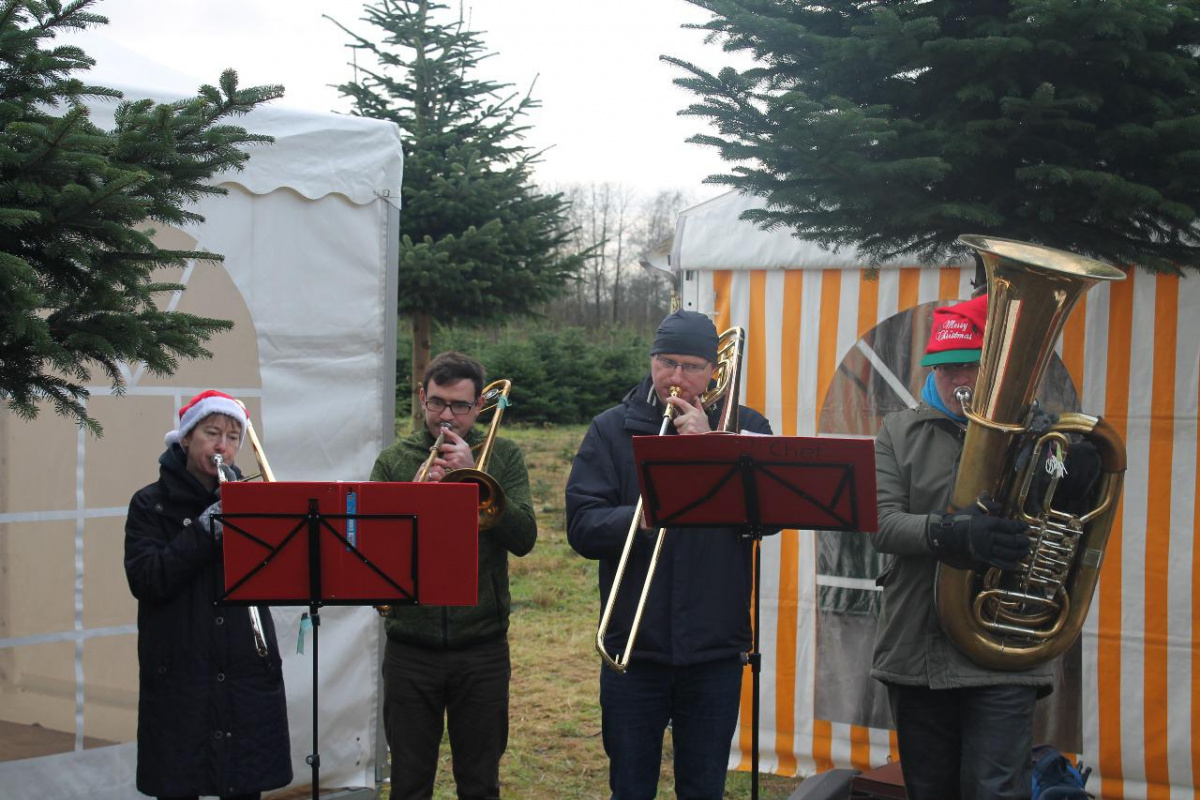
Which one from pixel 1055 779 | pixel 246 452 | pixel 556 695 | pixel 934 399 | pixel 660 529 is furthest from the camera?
pixel 556 695

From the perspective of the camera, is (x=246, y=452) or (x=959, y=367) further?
(x=246, y=452)

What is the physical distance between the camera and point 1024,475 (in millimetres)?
3252

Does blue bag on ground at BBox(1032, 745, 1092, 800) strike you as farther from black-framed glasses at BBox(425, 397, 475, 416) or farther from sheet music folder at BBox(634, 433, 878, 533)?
black-framed glasses at BBox(425, 397, 475, 416)

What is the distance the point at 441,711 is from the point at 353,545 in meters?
0.98

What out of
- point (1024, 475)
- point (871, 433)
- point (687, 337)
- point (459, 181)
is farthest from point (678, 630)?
point (459, 181)

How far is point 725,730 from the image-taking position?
351cm

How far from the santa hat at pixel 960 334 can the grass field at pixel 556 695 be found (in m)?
2.72

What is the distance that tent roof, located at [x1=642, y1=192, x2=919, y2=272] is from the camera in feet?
17.5

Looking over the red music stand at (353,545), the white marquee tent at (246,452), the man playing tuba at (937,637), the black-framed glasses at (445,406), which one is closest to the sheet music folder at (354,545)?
the red music stand at (353,545)

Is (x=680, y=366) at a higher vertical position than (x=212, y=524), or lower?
higher

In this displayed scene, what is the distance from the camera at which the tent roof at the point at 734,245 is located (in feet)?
17.5

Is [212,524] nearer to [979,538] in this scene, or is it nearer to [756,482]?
[756,482]

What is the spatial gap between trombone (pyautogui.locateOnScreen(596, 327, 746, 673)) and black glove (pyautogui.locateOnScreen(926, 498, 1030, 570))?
71 cm

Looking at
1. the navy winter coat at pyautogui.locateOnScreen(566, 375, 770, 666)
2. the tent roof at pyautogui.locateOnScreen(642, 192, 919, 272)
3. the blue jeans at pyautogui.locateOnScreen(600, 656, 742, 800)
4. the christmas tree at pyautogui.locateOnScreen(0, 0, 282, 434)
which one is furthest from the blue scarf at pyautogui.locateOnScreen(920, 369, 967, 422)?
the christmas tree at pyautogui.locateOnScreen(0, 0, 282, 434)
